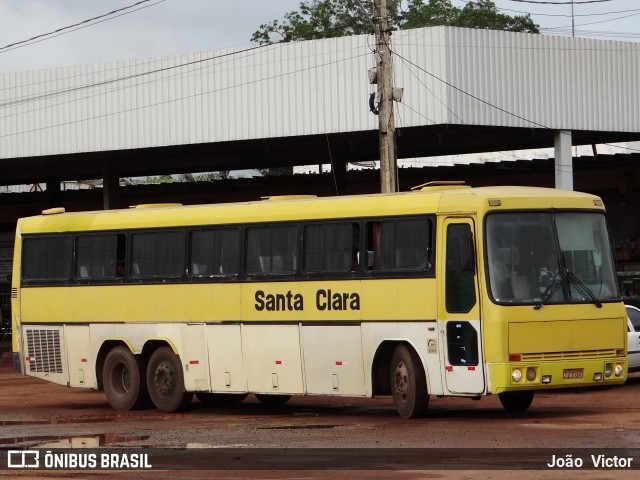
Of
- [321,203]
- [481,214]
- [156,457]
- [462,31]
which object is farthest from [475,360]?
[462,31]

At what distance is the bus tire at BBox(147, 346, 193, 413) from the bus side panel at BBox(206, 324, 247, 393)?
792 millimetres

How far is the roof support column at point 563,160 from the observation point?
37.9m

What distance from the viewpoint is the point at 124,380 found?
22.5 meters

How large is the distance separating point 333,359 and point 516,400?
2769 millimetres

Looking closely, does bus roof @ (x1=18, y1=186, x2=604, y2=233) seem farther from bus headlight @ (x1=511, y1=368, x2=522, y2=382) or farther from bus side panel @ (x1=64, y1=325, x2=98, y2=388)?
bus headlight @ (x1=511, y1=368, x2=522, y2=382)

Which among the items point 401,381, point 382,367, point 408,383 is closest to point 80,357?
point 382,367

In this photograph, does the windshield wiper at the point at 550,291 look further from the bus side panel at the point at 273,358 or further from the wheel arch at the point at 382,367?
the bus side panel at the point at 273,358

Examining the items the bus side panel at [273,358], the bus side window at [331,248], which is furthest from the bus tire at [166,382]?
the bus side window at [331,248]

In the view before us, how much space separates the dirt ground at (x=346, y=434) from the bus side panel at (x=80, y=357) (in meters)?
0.52

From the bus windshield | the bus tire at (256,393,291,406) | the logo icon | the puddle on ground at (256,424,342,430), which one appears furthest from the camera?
the bus tire at (256,393,291,406)

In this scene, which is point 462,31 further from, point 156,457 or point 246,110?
point 156,457

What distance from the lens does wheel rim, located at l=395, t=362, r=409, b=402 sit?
1822 cm

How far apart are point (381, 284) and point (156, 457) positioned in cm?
526

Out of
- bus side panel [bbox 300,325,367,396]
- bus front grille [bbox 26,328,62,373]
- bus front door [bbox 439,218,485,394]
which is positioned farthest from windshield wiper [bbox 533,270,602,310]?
bus front grille [bbox 26,328,62,373]
